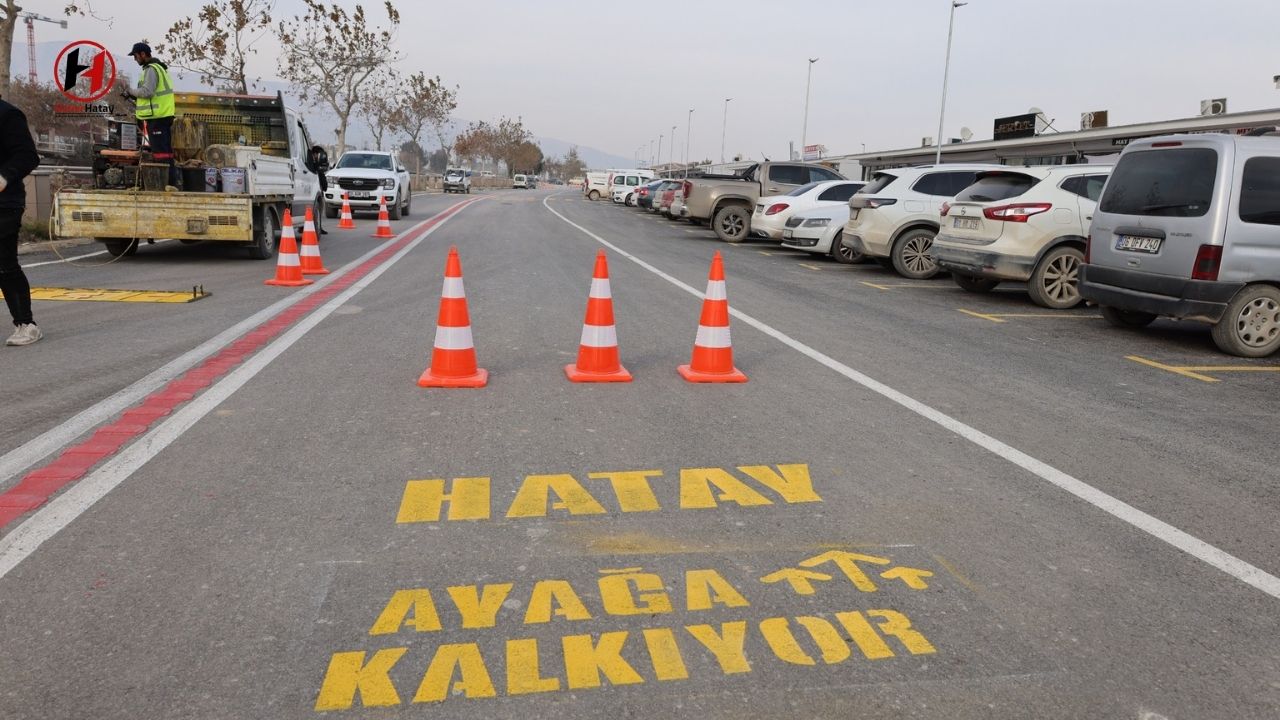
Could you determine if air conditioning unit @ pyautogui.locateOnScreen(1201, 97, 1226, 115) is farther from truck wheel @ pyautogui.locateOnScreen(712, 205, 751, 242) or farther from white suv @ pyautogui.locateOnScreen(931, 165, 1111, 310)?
white suv @ pyautogui.locateOnScreen(931, 165, 1111, 310)

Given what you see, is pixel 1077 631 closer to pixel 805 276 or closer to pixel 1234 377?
pixel 1234 377

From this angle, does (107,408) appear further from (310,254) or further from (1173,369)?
(1173,369)

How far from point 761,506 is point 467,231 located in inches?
731

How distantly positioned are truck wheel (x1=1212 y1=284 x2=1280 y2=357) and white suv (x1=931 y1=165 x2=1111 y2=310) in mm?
2478

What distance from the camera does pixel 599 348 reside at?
6539mm

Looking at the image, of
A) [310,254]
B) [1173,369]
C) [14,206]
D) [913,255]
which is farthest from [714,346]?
[913,255]

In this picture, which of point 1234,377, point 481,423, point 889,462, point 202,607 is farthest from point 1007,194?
point 202,607

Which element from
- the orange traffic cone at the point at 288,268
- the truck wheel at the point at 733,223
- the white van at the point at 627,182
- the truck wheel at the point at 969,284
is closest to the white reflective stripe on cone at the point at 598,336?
the orange traffic cone at the point at 288,268

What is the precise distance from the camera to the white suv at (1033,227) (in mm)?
10906

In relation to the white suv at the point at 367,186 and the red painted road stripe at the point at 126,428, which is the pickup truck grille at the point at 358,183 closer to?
the white suv at the point at 367,186

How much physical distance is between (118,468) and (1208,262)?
27.6ft

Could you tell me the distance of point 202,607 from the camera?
3109 mm

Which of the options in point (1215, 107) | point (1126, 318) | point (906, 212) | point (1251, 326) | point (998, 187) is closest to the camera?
point (1251, 326)

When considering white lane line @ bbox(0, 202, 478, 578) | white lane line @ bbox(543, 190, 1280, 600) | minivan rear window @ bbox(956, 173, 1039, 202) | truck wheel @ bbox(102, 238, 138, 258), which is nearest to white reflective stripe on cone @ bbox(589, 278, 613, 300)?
white lane line @ bbox(543, 190, 1280, 600)
